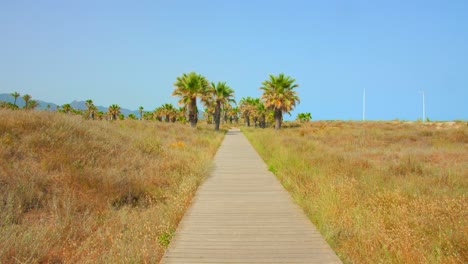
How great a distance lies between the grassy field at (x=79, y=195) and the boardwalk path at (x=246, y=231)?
16.0 inches

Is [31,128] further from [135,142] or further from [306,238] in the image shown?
[306,238]

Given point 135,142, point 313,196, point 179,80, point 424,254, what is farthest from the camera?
point 179,80

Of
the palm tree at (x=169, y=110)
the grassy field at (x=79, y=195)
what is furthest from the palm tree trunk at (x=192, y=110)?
the palm tree at (x=169, y=110)

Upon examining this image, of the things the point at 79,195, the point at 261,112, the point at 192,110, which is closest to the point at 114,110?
the point at 261,112

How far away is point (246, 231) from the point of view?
603cm

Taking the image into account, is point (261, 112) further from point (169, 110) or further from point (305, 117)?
point (169, 110)

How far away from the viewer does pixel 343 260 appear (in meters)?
4.76

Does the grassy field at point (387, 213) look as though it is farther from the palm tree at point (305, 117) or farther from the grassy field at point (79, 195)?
the palm tree at point (305, 117)

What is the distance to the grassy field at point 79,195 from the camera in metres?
5.21

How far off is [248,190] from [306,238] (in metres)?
4.32

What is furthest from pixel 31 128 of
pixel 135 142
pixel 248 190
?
pixel 248 190

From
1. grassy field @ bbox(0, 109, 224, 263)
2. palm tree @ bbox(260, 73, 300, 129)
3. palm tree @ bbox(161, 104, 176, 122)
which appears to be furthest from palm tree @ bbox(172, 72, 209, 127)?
palm tree @ bbox(161, 104, 176, 122)

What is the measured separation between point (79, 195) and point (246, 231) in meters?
4.49

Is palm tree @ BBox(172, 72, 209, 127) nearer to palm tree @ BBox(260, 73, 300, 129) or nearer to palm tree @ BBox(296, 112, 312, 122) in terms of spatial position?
palm tree @ BBox(260, 73, 300, 129)
